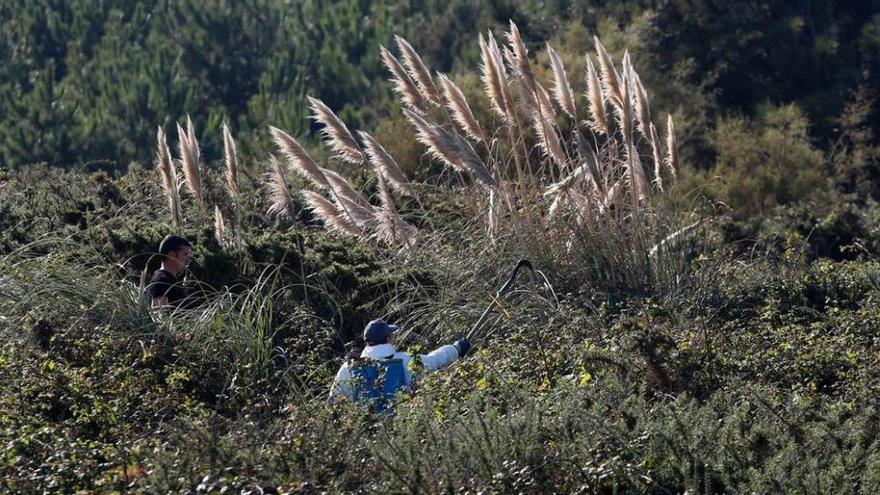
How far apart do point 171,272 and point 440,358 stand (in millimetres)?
2389

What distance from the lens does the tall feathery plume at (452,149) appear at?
11086 mm

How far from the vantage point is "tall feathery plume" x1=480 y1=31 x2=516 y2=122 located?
11375mm

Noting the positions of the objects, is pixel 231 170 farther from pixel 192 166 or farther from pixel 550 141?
pixel 550 141

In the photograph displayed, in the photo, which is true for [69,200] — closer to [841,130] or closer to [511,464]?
[511,464]

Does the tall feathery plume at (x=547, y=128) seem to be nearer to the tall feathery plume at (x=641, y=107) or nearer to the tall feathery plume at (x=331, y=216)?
the tall feathery plume at (x=641, y=107)

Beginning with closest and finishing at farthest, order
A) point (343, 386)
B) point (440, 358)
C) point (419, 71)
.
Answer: point (343, 386) < point (440, 358) < point (419, 71)

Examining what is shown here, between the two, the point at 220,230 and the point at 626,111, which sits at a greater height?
the point at 626,111

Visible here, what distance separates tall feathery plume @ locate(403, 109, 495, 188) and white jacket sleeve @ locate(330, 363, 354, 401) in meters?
3.26

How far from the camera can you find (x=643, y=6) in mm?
27312

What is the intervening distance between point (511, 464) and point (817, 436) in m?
1.57

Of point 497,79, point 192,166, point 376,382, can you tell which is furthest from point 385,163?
point 376,382

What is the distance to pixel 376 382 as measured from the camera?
7547mm

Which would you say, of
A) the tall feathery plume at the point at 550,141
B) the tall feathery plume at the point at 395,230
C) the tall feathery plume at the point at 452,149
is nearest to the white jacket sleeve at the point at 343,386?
the tall feathery plume at the point at 452,149

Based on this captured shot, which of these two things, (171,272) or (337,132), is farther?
(337,132)
